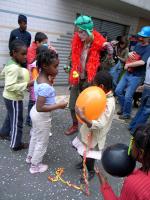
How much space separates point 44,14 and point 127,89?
3.49 meters

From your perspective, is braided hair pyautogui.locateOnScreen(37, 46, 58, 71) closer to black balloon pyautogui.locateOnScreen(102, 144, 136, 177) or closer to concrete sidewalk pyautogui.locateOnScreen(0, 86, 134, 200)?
concrete sidewalk pyautogui.locateOnScreen(0, 86, 134, 200)

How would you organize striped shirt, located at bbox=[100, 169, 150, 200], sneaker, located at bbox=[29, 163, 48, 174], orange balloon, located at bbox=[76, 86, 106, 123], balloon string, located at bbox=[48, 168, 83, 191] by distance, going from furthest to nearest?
sneaker, located at bbox=[29, 163, 48, 174]
balloon string, located at bbox=[48, 168, 83, 191]
orange balloon, located at bbox=[76, 86, 106, 123]
striped shirt, located at bbox=[100, 169, 150, 200]

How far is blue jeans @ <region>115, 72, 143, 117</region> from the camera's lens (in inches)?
230

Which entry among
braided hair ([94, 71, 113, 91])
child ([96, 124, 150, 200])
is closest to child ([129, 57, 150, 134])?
braided hair ([94, 71, 113, 91])

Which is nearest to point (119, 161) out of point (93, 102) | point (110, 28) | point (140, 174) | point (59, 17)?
point (140, 174)

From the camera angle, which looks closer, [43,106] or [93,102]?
[93,102]

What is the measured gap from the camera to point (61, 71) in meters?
9.21

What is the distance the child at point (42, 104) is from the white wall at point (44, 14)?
14.5 ft

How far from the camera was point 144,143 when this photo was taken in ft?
5.29

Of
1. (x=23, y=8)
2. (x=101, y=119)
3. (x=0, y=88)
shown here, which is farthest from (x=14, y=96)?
(x=23, y=8)

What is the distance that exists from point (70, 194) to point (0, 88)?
466 centimetres

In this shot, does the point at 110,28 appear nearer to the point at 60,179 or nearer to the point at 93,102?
the point at 60,179

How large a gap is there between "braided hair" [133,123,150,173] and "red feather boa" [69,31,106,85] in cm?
286

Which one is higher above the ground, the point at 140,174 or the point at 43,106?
the point at 140,174
